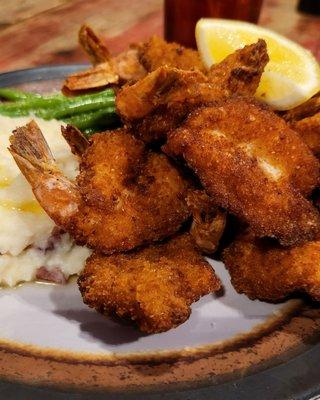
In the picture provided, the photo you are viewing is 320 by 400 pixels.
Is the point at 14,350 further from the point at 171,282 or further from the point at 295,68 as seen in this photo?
the point at 295,68

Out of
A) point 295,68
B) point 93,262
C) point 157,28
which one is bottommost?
point 93,262

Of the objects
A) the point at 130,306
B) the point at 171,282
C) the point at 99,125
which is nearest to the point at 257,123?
the point at 171,282

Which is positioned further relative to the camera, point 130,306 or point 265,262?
point 265,262

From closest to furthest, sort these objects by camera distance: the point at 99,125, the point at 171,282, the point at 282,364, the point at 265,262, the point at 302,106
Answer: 1. the point at 282,364
2. the point at 171,282
3. the point at 265,262
4. the point at 302,106
5. the point at 99,125

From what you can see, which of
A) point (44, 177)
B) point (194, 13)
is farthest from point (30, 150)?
point (194, 13)

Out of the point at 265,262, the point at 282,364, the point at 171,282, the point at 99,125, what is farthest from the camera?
the point at 99,125

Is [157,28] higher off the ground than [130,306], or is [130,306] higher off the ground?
[157,28]
